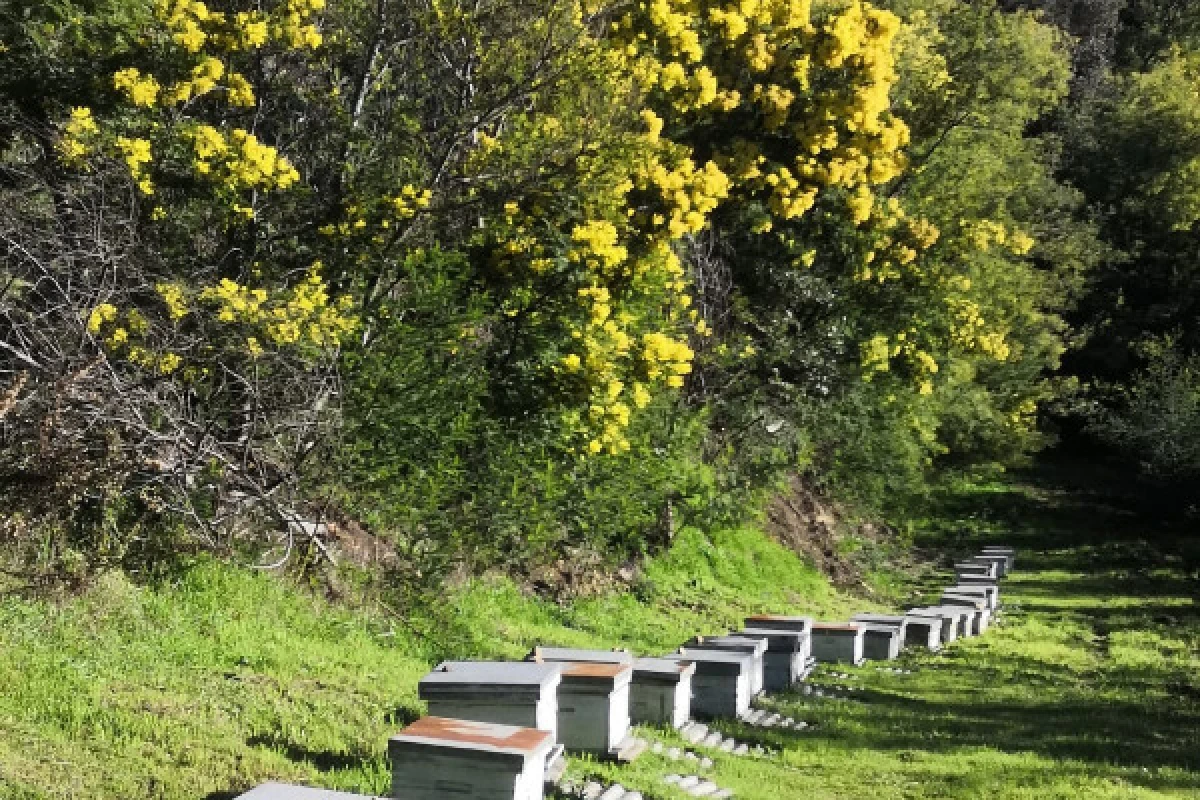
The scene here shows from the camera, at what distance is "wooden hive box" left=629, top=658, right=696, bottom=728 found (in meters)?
9.69

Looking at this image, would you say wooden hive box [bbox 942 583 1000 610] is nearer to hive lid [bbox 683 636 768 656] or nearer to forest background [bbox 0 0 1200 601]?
forest background [bbox 0 0 1200 601]

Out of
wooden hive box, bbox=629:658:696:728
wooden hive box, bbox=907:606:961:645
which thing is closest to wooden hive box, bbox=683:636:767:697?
wooden hive box, bbox=629:658:696:728

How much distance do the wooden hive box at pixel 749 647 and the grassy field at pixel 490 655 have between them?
31 centimetres

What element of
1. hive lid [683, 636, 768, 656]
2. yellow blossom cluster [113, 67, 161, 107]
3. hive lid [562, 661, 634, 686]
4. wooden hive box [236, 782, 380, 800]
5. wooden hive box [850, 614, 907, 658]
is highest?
yellow blossom cluster [113, 67, 161, 107]

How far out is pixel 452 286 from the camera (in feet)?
36.8

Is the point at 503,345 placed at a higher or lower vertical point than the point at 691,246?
lower

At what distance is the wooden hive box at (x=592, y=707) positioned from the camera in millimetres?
8305

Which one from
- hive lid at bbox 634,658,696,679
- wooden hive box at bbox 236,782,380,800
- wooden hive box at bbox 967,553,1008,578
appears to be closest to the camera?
wooden hive box at bbox 236,782,380,800

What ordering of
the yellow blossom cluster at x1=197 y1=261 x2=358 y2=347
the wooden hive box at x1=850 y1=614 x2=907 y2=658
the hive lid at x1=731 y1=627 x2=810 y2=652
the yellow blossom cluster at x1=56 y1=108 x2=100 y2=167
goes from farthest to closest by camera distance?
the wooden hive box at x1=850 y1=614 x2=907 y2=658
the hive lid at x1=731 y1=627 x2=810 y2=652
the yellow blossom cluster at x1=197 y1=261 x2=358 y2=347
the yellow blossom cluster at x1=56 y1=108 x2=100 y2=167

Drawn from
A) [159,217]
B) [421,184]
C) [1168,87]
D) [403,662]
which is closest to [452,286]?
[421,184]

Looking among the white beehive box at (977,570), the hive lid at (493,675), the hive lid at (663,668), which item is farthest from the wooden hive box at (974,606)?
the hive lid at (493,675)

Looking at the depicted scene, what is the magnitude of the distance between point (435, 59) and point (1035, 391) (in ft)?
81.1

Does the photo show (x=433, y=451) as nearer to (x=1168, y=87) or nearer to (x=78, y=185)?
(x=78, y=185)

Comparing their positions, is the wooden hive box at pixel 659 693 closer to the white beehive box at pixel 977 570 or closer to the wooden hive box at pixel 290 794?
the wooden hive box at pixel 290 794
